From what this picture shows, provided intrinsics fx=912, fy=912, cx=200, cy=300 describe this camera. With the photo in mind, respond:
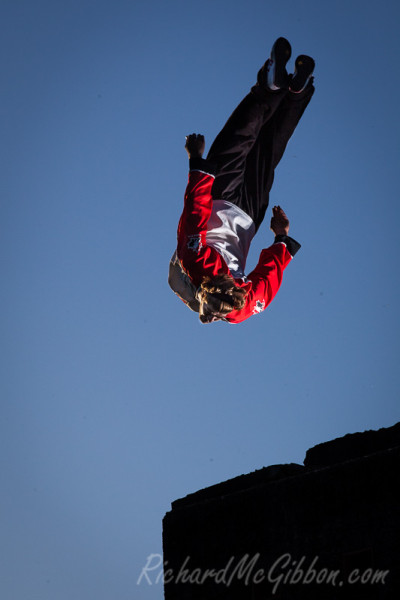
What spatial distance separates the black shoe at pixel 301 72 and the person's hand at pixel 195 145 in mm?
1544

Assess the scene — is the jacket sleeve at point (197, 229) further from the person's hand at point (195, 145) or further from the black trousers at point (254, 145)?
the black trousers at point (254, 145)

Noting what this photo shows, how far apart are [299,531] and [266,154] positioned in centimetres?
465

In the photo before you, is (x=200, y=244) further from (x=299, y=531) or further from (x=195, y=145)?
(x=299, y=531)

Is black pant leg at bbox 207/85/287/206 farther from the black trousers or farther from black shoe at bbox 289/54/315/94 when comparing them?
black shoe at bbox 289/54/315/94

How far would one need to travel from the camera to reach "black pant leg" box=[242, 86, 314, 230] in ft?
35.5

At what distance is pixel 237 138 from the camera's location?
10.6m

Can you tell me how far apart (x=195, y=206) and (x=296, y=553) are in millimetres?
4703

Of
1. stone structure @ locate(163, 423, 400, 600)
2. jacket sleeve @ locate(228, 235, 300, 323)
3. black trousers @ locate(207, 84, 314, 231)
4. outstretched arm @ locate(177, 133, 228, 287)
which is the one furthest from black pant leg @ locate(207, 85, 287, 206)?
stone structure @ locate(163, 423, 400, 600)

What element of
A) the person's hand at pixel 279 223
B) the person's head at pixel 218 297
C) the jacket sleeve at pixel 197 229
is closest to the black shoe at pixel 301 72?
the person's hand at pixel 279 223

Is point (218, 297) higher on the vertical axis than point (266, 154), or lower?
lower

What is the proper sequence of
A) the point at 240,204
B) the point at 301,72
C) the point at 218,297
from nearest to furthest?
the point at 218,297, the point at 301,72, the point at 240,204

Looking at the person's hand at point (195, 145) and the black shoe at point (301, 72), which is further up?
the black shoe at point (301, 72)

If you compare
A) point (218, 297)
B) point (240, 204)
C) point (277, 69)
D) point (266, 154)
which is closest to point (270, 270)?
point (240, 204)

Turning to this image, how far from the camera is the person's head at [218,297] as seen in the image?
9227mm
